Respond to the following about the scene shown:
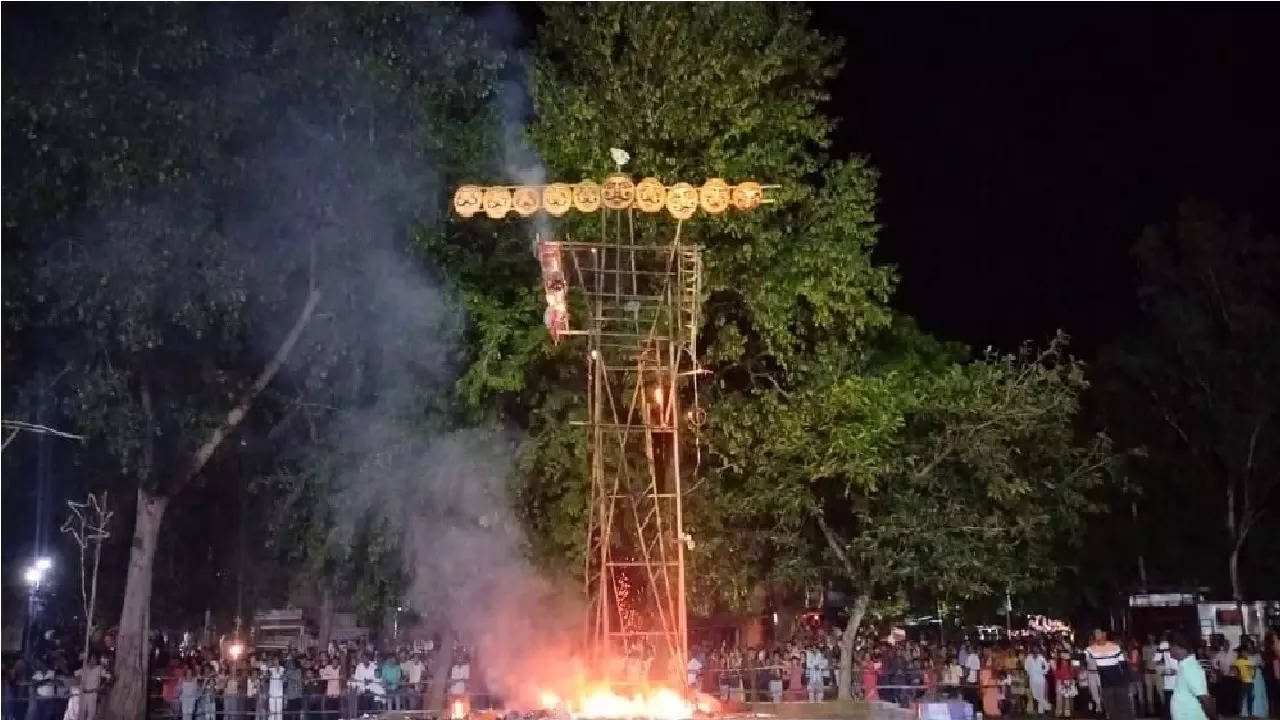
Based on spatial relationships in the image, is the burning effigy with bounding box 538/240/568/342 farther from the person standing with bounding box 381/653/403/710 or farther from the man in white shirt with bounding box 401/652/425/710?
the man in white shirt with bounding box 401/652/425/710

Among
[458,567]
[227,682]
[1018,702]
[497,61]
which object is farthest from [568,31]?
[1018,702]

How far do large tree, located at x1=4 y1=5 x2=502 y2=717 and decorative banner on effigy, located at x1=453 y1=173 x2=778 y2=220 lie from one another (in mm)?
3887

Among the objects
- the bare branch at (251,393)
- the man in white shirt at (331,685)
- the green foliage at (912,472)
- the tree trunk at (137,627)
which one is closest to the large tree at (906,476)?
the green foliage at (912,472)

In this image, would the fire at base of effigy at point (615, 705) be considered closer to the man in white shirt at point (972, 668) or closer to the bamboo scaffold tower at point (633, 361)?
the bamboo scaffold tower at point (633, 361)

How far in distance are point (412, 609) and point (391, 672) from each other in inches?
51.8

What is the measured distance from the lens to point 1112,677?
49.9 ft

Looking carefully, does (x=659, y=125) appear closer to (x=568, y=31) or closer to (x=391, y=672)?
(x=568, y=31)

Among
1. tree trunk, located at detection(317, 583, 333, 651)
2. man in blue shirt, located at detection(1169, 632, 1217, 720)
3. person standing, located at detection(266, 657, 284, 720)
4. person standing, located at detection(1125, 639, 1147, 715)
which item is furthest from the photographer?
tree trunk, located at detection(317, 583, 333, 651)

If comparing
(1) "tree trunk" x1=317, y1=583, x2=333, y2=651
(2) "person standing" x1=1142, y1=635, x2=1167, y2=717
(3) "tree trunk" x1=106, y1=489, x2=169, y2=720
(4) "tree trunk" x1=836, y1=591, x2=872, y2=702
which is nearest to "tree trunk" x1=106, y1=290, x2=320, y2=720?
(3) "tree trunk" x1=106, y1=489, x2=169, y2=720

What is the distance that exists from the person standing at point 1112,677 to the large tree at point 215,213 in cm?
1034

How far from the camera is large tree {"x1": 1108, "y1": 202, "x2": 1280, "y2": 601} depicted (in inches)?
1163

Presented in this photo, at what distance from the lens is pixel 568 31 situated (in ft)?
62.2

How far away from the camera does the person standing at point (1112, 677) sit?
1509cm

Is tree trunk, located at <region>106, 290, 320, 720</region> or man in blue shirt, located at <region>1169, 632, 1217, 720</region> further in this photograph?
tree trunk, located at <region>106, 290, 320, 720</region>
